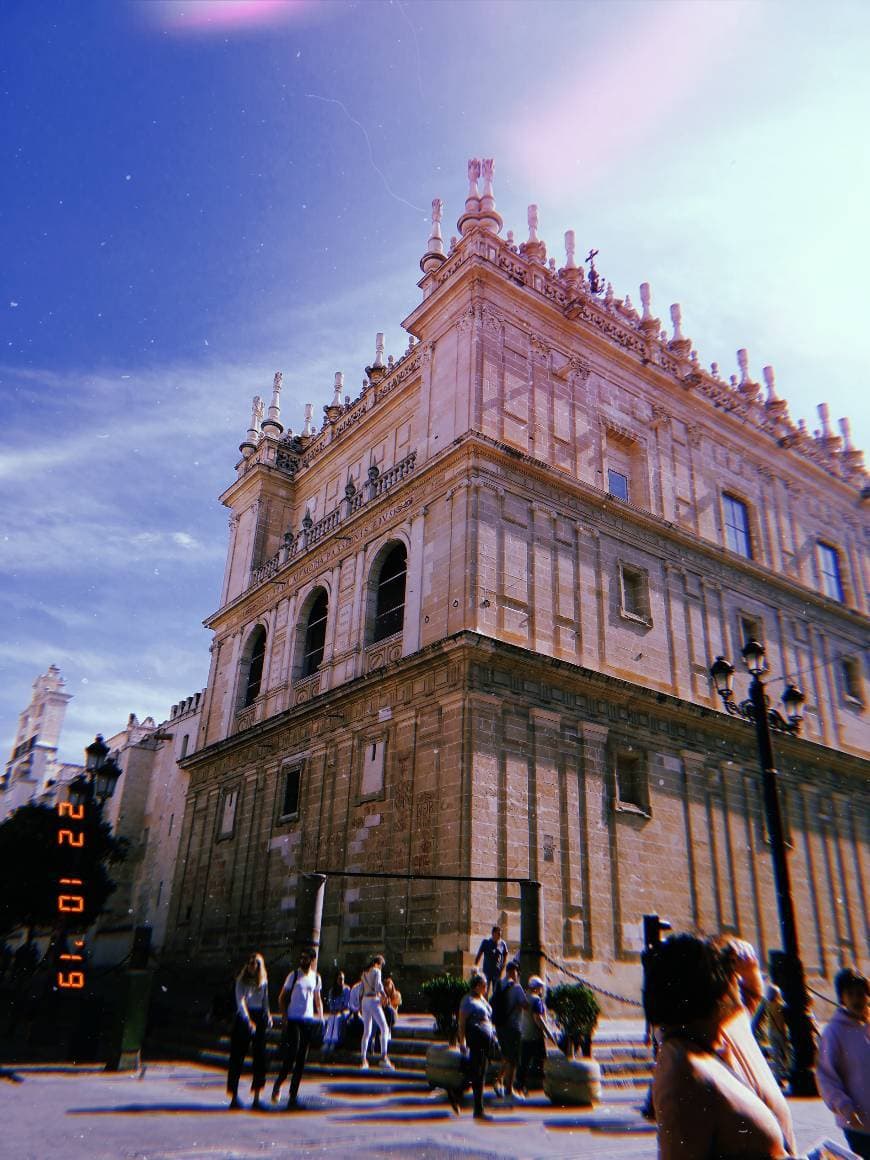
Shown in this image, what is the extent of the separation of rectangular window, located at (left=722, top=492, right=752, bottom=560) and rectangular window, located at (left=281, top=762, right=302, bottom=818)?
490 inches

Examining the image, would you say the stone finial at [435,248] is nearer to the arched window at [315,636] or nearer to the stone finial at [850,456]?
the arched window at [315,636]

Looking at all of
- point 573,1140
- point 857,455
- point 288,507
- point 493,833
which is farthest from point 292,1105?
point 857,455

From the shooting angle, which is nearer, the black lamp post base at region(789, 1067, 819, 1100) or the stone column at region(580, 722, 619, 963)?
the black lamp post base at region(789, 1067, 819, 1100)

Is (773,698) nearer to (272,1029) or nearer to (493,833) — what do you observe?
(493,833)

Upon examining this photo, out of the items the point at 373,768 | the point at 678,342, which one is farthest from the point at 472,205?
the point at 373,768

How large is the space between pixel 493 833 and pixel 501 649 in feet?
10.8

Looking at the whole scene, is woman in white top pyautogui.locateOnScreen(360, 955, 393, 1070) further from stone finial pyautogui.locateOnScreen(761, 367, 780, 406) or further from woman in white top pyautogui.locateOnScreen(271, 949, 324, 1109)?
stone finial pyautogui.locateOnScreen(761, 367, 780, 406)

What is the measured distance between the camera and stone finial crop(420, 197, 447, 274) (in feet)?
71.6

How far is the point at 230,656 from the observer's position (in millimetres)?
26266

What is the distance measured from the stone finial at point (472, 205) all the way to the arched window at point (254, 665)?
40.4 feet

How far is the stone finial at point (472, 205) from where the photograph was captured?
68.5 ft

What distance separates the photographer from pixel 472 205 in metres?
21.2

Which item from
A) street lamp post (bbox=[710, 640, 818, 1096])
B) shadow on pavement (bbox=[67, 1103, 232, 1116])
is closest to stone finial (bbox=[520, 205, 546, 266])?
street lamp post (bbox=[710, 640, 818, 1096])

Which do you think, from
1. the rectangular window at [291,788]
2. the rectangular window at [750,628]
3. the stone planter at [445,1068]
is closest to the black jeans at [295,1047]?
the stone planter at [445,1068]
